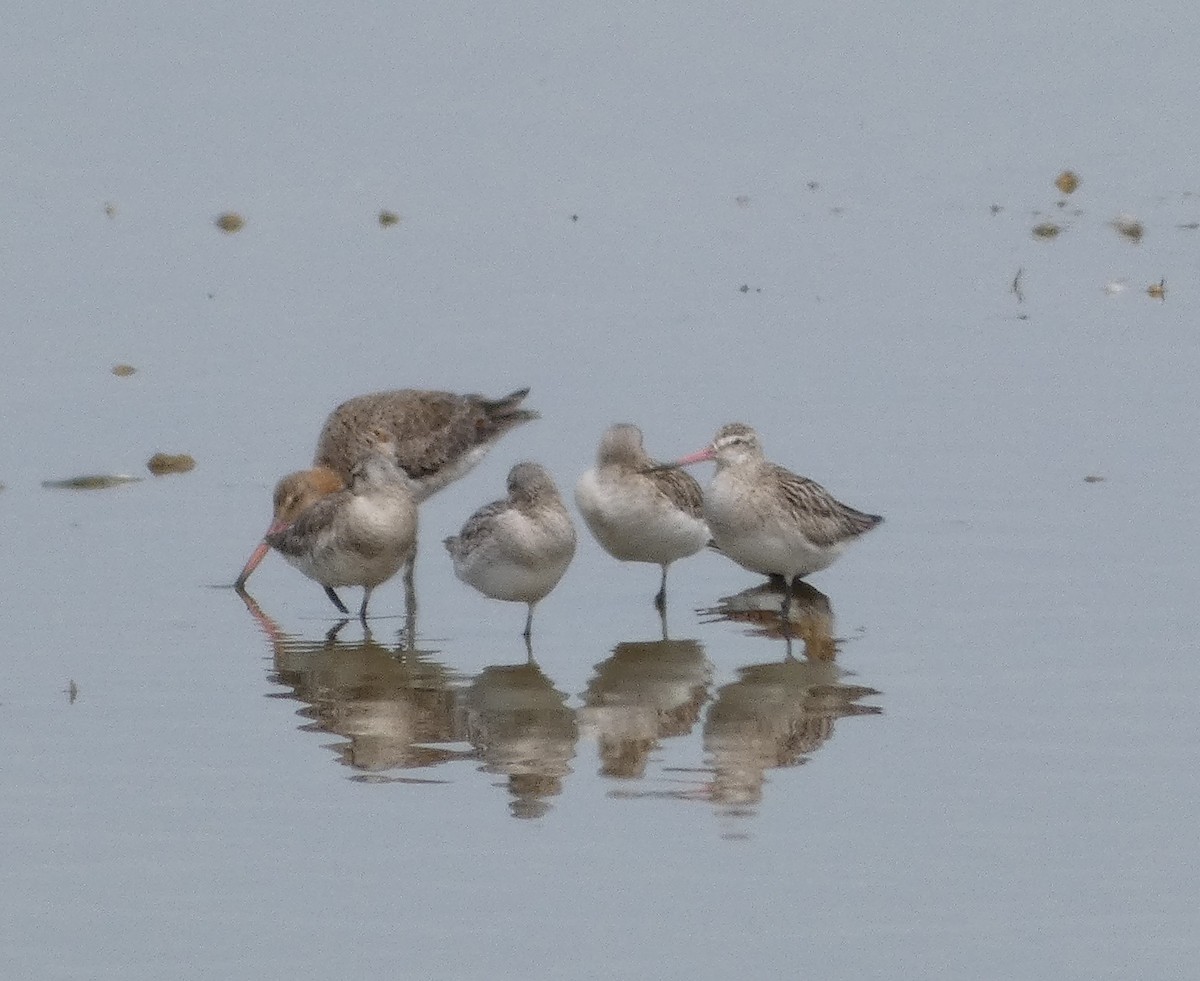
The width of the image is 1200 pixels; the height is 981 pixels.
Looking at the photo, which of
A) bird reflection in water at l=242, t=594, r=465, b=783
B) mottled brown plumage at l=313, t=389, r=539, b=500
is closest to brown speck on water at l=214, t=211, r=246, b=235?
A: mottled brown plumage at l=313, t=389, r=539, b=500

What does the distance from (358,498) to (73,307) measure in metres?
5.83

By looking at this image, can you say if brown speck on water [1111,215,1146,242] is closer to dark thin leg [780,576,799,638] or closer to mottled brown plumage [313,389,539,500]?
mottled brown plumage [313,389,539,500]

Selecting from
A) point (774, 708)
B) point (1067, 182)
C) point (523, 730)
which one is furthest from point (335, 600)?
point (1067, 182)

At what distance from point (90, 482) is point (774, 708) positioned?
186 inches

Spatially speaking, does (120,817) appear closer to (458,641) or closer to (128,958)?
(128,958)

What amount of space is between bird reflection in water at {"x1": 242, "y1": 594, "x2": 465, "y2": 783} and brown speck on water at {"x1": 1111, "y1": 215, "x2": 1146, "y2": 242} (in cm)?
916

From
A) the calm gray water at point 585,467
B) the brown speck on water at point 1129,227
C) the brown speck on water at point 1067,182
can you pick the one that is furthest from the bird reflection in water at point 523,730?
the brown speck on water at point 1067,182

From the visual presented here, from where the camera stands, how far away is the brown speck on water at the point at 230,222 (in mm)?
20406

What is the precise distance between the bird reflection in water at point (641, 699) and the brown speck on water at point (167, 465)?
3524 millimetres

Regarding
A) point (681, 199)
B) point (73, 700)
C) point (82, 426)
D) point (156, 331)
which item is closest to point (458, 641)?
point (73, 700)

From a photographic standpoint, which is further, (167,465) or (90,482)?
(167,465)

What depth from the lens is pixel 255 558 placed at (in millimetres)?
13156

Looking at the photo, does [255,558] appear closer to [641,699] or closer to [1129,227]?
[641,699]

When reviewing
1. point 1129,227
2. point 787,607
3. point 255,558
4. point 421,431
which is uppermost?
point 1129,227
